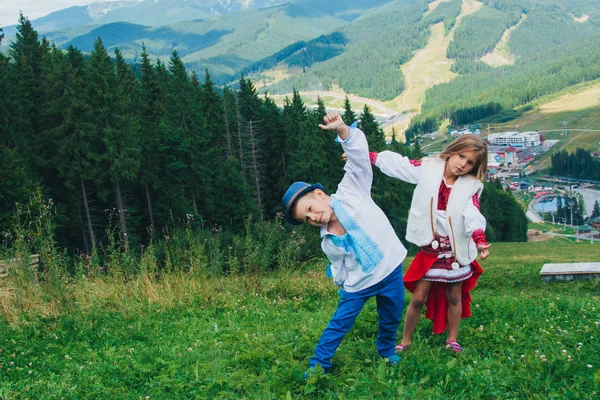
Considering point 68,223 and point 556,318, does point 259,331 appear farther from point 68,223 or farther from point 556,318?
point 68,223

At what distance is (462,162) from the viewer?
14.7 feet

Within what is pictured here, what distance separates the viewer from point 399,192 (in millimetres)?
41781

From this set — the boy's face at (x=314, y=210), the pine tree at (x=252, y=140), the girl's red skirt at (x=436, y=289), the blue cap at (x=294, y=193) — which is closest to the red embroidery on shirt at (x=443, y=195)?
the girl's red skirt at (x=436, y=289)

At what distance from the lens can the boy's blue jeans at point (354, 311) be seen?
426 centimetres

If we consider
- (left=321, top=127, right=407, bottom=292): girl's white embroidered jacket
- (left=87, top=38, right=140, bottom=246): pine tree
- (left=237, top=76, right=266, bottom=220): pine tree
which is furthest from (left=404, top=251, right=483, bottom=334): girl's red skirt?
(left=237, top=76, right=266, bottom=220): pine tree

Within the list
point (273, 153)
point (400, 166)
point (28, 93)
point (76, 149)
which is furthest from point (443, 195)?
point (273, 153)

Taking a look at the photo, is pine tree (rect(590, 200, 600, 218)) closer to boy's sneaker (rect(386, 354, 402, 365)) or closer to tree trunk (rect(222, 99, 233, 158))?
tree trunk (rect(222, 99, 233, 158))

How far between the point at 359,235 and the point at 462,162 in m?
1.13

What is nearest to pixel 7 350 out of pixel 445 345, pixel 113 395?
pixel 113 395

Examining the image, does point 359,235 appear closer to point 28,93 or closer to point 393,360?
point 393,360

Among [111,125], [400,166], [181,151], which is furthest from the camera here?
[181,151]

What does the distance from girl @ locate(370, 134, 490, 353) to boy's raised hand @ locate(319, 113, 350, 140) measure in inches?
20.9

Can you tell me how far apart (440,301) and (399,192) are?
123 feet

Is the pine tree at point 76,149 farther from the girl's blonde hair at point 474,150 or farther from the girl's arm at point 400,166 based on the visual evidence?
the girl's blonde hair at point 474,150
